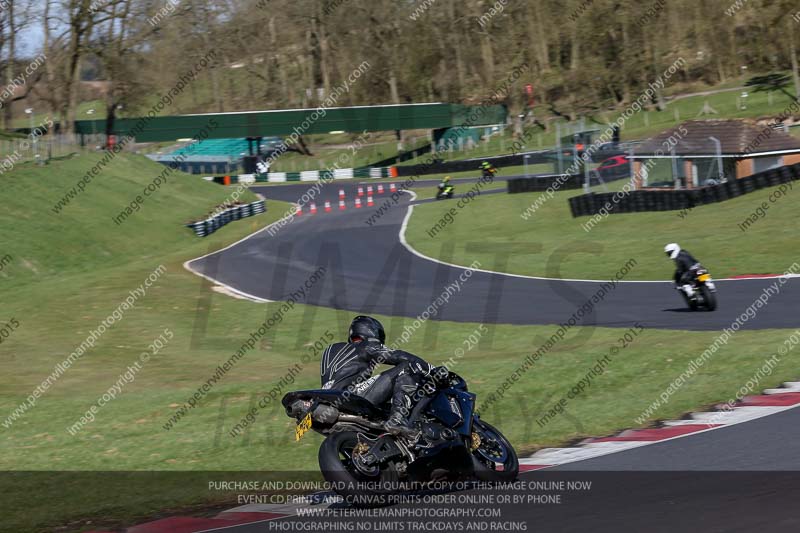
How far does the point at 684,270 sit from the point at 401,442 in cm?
1416

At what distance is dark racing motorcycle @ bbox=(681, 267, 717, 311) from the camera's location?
19.8 metres

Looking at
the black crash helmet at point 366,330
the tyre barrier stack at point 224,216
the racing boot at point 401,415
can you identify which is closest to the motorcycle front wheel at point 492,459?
the racing boot at point 401,415

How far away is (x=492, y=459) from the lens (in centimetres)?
807

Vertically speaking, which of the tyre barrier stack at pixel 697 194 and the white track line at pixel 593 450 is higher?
the tyre barrier stack at pixel 697 194

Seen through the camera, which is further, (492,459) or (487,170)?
(487,170)

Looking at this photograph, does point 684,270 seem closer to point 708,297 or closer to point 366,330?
point 708,297

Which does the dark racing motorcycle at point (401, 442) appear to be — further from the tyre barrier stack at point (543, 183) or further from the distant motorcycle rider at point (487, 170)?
the distant motorcycle rider at point (487, 170)

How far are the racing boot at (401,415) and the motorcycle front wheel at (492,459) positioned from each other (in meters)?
0.79

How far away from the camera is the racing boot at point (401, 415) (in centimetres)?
733

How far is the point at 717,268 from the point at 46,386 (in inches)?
694

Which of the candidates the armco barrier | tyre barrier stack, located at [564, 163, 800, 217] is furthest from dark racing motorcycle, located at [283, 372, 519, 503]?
the armco barrier

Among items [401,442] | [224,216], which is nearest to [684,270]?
[401,442]

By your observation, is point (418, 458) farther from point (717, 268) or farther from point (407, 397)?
point (717, 268)

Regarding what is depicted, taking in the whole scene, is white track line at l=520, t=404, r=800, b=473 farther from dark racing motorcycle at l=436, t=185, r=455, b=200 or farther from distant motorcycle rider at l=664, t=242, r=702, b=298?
dark racing motorcycle at l=436, t=185, r=455, b=200
